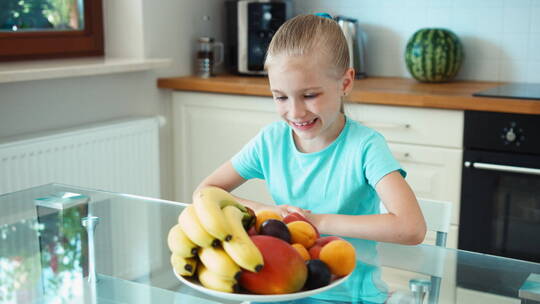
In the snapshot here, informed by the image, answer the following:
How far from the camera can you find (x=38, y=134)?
2.35 meters

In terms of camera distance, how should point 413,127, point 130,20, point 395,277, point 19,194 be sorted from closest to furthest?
point 395,277, point 19,194, point 413,127, point 130,20

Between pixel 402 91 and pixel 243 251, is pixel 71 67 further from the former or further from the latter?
pixel 243 251

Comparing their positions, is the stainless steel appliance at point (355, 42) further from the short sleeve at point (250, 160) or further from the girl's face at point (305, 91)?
the girl's face at point (305, 91)

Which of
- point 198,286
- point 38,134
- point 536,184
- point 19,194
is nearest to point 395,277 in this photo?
point 198,286

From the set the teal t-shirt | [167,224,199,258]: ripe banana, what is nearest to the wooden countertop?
the teal t-shirt

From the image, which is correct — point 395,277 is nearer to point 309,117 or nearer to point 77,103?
point 309,117

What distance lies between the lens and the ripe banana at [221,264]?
0.88 meters

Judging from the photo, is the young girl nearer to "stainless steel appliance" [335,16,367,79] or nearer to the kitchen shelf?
the kitchen shelf

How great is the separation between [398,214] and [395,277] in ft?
0.68

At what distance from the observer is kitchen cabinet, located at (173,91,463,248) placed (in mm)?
2342

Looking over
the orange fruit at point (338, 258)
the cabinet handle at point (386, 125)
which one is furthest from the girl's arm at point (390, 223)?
the cabinet handle at point (386, 125)

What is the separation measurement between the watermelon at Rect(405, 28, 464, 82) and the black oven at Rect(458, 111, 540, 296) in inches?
18.9

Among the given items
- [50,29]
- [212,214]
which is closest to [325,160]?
[212,214]

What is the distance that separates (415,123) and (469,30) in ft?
2.22
